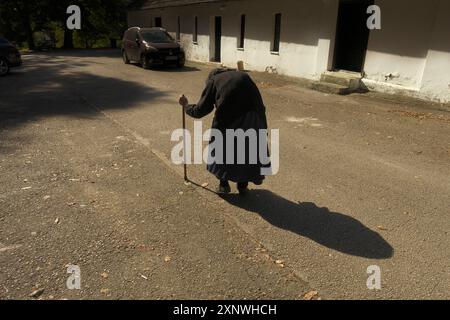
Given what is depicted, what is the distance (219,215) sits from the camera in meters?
4.67

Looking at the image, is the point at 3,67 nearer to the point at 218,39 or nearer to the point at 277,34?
the point at 218,39

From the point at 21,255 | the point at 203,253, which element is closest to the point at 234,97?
the point at 203,253

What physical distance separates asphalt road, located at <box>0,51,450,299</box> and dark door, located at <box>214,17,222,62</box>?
45.3ft

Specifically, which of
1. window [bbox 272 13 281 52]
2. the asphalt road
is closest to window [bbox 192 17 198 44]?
window [bbox 272 13 281 52]

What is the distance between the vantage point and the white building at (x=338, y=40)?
35.0 ft

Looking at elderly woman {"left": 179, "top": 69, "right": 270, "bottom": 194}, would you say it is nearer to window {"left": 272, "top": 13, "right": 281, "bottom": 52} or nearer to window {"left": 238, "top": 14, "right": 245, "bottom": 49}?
window {"left": 272, "top": 13, "right": 281, "bottom": 52}

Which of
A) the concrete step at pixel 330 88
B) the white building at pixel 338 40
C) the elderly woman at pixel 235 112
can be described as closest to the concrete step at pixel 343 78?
the white building at pixel 338 40

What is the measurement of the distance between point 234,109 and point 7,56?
15035 millimetres

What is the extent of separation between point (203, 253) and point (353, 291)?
1483 mm

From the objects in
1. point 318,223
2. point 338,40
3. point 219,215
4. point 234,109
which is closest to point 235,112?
point 234,109

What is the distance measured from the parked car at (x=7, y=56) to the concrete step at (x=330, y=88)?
12.6 meters

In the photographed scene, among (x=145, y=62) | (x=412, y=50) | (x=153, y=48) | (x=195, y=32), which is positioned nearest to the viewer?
(x=412, y=50)

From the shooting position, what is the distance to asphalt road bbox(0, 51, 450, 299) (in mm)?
3473

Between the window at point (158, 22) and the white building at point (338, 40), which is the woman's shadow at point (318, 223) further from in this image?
the window at point (158, 22)
